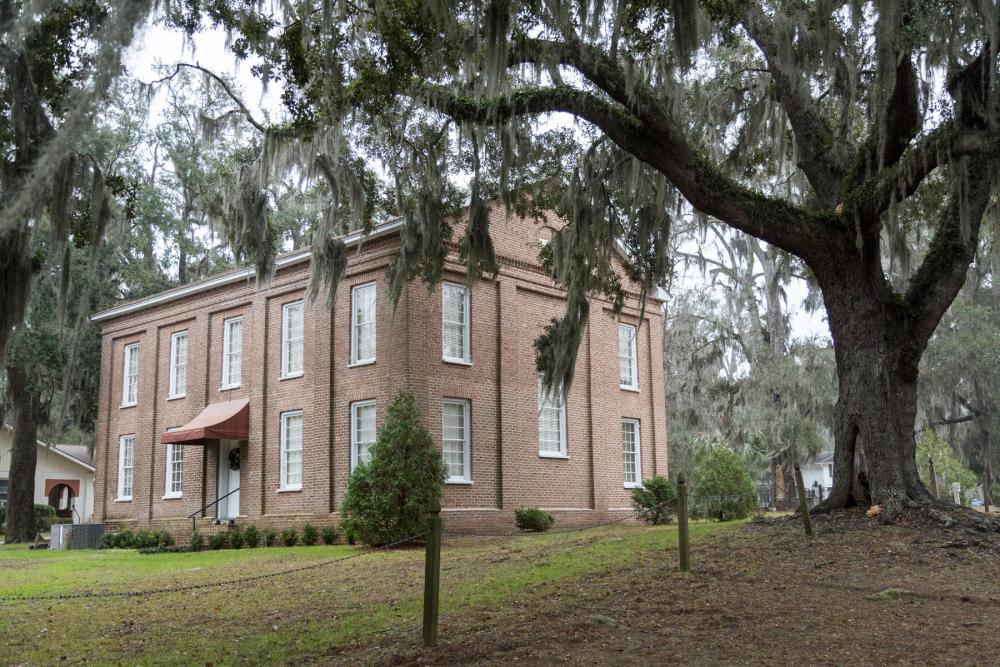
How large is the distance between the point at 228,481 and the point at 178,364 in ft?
13.9

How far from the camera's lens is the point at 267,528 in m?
22.1

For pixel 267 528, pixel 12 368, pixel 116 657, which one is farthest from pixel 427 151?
pixel 12 368

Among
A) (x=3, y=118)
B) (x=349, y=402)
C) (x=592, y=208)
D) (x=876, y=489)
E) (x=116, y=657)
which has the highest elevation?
(x=592, y=208)

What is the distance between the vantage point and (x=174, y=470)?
25.8 meters

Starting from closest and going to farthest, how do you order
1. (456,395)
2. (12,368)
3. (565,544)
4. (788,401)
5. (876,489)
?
(876,489) → (565,544) → (456,395) → (12,368) → (788,401)

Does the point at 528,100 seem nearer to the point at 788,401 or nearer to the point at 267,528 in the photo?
the point at 267,528

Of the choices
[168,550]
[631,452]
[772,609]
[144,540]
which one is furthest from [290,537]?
[772,609]

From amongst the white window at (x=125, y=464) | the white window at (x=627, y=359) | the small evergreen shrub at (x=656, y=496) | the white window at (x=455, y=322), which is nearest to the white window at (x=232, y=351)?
the white window at (x=125, y=464)

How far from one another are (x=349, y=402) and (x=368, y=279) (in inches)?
112

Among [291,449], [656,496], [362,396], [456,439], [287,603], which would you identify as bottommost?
[287,603]

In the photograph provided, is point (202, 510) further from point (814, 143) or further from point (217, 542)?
point (814, 143)

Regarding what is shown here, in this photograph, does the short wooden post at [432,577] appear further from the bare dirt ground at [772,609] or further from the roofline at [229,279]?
the roofline at [229,279]

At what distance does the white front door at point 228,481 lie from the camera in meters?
24.0

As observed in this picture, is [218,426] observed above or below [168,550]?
above
